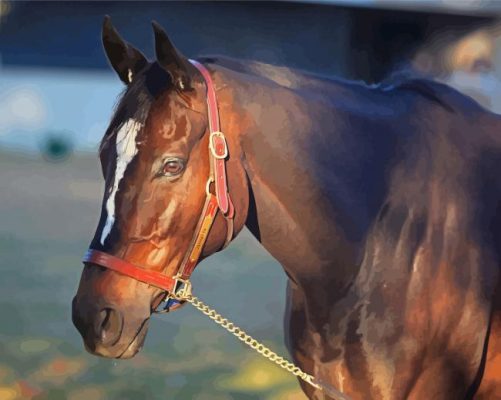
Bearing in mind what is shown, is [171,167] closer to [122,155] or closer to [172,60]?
[122,155]

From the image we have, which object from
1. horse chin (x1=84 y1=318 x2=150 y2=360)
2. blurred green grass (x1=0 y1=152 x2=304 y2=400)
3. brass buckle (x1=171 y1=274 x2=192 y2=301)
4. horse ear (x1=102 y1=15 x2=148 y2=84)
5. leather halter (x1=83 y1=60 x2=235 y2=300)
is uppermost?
horse ear (x1=102 y1=15 x2=148 y2=84)

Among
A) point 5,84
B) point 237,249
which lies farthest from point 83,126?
point 237,249

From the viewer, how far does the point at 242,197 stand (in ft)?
4.97

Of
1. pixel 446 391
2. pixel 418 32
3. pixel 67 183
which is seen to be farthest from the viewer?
pixel 67 183

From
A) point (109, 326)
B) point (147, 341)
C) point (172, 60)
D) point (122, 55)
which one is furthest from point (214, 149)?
point (147, 341)

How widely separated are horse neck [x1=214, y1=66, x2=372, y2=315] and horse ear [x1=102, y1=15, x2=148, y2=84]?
19cm

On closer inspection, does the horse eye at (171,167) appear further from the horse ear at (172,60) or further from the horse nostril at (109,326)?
the horse nostril at (109,326)

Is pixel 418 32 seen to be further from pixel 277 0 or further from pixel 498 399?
pixel 498 399

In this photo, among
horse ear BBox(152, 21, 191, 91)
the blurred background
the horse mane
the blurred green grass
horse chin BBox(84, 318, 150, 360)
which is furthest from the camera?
the blurred background

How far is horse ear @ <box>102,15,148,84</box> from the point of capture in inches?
60.0

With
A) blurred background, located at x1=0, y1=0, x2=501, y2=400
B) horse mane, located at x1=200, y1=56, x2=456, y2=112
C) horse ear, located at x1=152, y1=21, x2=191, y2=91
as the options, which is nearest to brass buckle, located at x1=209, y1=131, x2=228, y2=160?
horse ear, located at x1=152, y1=21, x2=191, y2=91

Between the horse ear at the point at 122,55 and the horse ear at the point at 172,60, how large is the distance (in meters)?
0.13

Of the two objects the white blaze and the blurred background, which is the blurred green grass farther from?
the white blaze

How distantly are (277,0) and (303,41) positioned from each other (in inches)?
23.0
